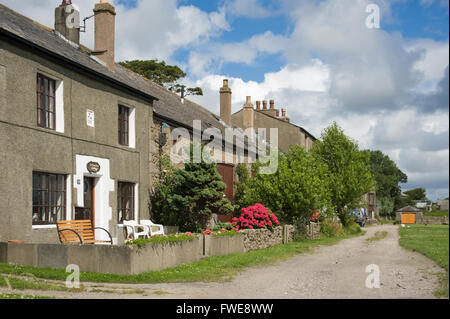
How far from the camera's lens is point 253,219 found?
18234mm

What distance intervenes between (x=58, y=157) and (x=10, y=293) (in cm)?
660

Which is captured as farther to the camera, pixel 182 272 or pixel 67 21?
pixel 67 21

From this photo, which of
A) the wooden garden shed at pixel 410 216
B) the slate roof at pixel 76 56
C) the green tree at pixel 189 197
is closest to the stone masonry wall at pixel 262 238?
the green tree at pixel 189 197

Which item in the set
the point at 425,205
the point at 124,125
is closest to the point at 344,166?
the point at 124,125

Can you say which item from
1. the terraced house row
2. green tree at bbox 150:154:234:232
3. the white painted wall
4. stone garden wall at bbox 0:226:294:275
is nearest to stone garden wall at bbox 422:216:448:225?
the terraced house row

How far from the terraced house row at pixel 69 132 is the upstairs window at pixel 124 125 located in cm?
4

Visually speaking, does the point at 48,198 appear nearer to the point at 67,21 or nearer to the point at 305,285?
the point at 67,21

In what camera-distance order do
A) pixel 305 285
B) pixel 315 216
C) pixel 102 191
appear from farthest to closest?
pixel 315 216 → pixel 102 191 → pixel 305 285

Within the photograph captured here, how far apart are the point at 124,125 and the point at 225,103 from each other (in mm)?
15743

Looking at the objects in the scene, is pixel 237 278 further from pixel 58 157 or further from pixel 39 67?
pixel 39 67

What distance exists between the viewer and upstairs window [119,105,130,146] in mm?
17406

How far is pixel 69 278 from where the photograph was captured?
9.60m

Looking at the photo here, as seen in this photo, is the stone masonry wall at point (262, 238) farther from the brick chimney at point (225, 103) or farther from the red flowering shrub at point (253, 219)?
the brick chimney at point (225, 103)
